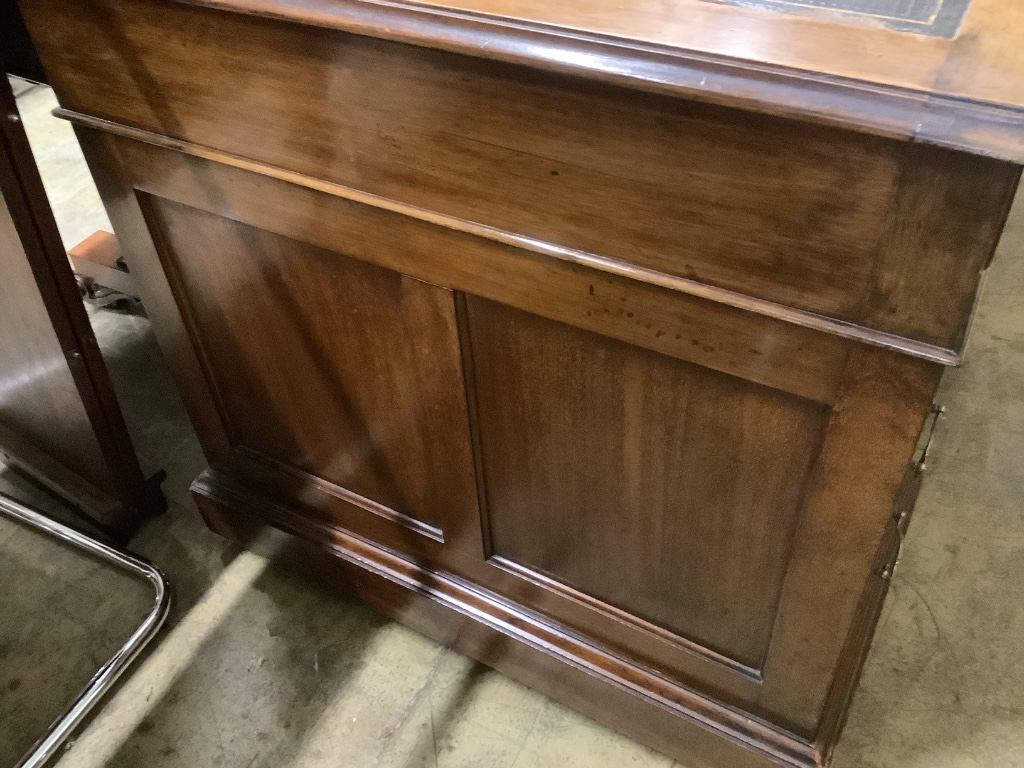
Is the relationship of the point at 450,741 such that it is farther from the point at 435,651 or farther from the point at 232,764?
the point at 232,764

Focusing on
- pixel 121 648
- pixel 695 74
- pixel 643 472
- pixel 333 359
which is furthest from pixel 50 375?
pixel 695 74

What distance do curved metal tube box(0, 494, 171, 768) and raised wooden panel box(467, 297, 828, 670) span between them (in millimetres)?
646

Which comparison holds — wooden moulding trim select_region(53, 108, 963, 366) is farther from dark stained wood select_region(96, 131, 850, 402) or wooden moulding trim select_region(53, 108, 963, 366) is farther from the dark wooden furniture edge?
the dark wooden furniture edge

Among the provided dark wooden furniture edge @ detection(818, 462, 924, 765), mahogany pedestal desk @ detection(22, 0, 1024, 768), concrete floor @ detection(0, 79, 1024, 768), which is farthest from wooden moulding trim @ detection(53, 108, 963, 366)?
concrete floor @ detection(0, 79, 1024, 768)

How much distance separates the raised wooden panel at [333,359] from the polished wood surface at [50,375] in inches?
8.2

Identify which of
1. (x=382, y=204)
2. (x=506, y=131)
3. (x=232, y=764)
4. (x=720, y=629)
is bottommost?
(x=232, y=764)

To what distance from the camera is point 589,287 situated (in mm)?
790

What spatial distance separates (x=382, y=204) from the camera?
85 cm

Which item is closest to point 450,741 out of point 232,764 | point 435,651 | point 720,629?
point 435,651

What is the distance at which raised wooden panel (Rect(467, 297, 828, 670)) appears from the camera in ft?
2.70

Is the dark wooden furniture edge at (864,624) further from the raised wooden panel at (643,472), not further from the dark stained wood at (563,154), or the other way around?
the dark stained wood at (563,154)

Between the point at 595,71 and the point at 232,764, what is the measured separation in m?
1.11

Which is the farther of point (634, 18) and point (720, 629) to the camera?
point (720, 629)

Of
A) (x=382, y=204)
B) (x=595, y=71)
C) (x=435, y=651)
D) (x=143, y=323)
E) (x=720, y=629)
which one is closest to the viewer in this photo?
(x=595, y=71)
